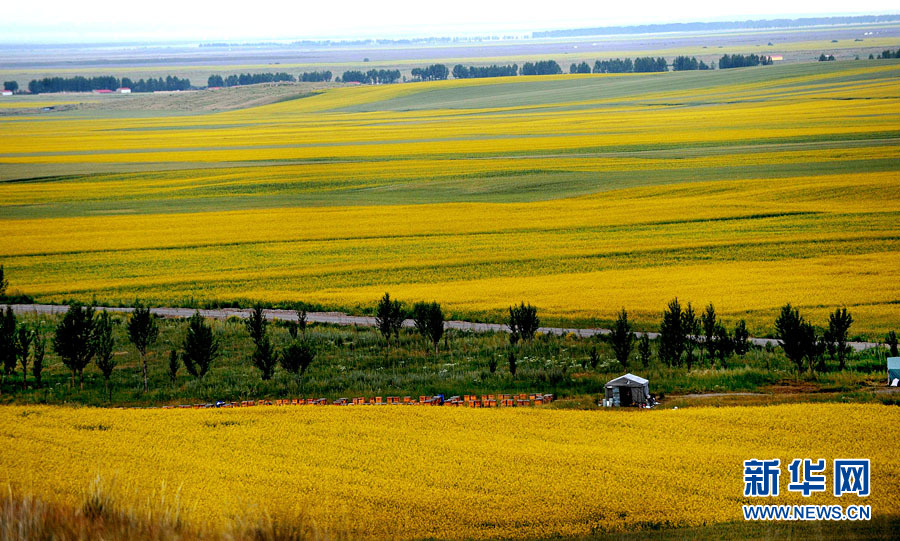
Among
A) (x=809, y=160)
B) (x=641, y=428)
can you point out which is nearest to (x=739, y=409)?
(x=641, y=428)

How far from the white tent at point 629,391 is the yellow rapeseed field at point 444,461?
5.12 ft

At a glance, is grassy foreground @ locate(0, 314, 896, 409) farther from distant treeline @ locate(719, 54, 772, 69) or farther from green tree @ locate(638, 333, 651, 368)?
distant treeline @ locate(719, 54, 772, 69)

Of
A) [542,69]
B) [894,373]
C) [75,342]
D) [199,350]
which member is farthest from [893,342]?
[542,69]

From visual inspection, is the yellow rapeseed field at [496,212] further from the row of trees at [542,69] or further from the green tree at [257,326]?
the row of trees at [542,69]

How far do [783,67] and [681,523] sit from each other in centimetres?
15271

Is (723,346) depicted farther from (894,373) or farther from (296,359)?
(296,359)

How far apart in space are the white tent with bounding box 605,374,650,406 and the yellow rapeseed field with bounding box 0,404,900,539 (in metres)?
1.56

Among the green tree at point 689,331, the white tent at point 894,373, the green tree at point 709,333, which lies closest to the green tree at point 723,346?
the green tree at point 709,333

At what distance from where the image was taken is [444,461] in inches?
695

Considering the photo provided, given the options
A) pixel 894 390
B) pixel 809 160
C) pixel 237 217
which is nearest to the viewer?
pixel 894 390

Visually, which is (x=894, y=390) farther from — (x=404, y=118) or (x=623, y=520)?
(x=404, y=118)

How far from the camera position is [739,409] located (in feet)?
69.6

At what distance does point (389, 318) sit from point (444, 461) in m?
15.7

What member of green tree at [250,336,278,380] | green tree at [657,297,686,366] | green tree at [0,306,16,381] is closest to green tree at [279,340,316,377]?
green tree at [250,336,278,380]
